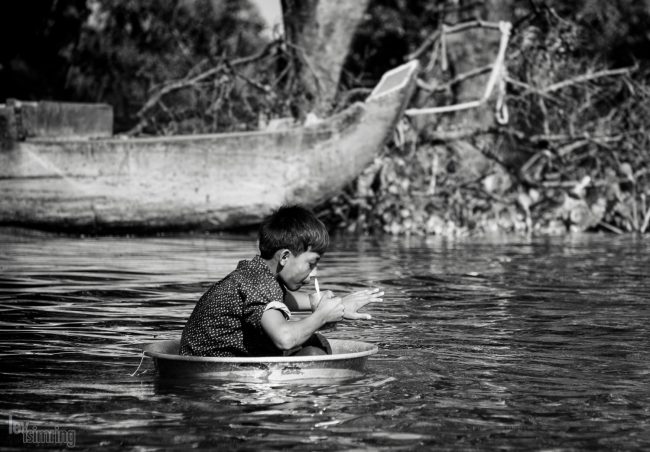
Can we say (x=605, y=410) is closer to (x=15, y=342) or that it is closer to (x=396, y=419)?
(x=396, y=419)

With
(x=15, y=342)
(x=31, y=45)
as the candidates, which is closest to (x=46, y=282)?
(x=15, y=342)

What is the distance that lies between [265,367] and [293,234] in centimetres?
68

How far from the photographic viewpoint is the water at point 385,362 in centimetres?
435

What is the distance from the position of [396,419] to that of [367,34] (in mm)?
20587

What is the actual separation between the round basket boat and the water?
63mm

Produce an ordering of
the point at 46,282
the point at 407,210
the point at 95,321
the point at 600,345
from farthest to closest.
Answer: the point at 407,210 → the point at 46,282 → the point at 95,321 → the point at 600,345

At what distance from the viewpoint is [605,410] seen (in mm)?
4738

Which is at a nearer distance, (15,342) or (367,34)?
(15,342)

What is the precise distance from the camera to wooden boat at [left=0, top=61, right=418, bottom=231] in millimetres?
13781

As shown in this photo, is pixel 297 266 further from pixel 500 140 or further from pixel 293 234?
pixel 500 140

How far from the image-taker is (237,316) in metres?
5.37

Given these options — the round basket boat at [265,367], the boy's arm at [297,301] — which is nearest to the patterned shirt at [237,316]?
the round basket boat at [265,367]

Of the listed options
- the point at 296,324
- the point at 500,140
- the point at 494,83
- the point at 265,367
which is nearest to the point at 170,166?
the point at 494,83

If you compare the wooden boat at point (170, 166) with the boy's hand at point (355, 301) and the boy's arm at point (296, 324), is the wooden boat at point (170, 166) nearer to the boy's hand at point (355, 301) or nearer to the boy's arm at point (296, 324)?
the boy's hand at point (355, 301)
